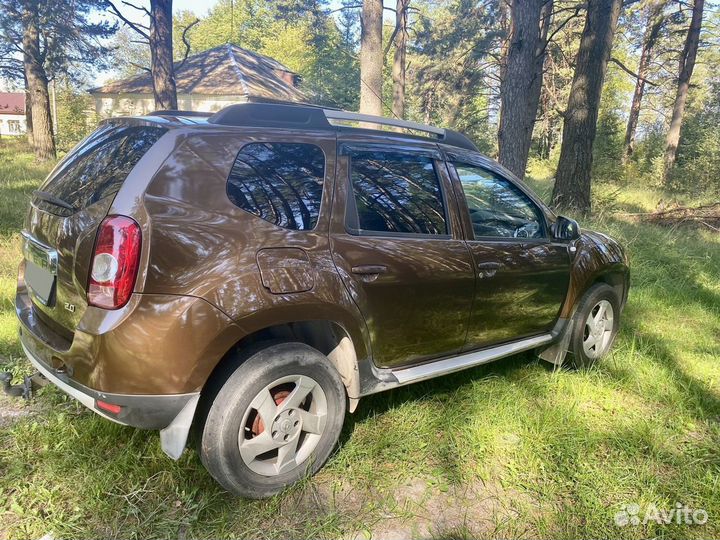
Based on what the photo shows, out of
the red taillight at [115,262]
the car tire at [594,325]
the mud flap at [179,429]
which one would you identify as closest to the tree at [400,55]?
the car tire at [594,325]

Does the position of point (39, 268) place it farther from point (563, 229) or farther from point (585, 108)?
point (585, 108)

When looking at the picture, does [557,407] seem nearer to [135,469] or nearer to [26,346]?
[135,469]

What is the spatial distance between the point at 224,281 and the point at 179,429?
697 mm

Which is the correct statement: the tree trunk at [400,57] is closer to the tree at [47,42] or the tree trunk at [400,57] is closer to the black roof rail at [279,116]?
the tree at [47,42]

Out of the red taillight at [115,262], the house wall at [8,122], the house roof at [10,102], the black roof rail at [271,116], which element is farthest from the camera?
the house roof at [10,102]

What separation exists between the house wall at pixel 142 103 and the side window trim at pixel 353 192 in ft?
79.9

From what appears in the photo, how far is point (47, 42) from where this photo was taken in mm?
19188

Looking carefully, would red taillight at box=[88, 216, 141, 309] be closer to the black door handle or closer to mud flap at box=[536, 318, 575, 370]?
the black door handle

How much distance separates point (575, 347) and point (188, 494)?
121 inches

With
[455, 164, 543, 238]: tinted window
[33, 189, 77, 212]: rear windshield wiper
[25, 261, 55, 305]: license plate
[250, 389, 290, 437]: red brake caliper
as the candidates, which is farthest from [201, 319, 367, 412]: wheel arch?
[455, 164, 543, 238]: tinted window

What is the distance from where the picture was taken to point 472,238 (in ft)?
10.5

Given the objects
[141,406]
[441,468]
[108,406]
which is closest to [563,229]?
[441,468]

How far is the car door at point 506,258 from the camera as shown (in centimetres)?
325

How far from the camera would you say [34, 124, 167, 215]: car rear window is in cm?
229
